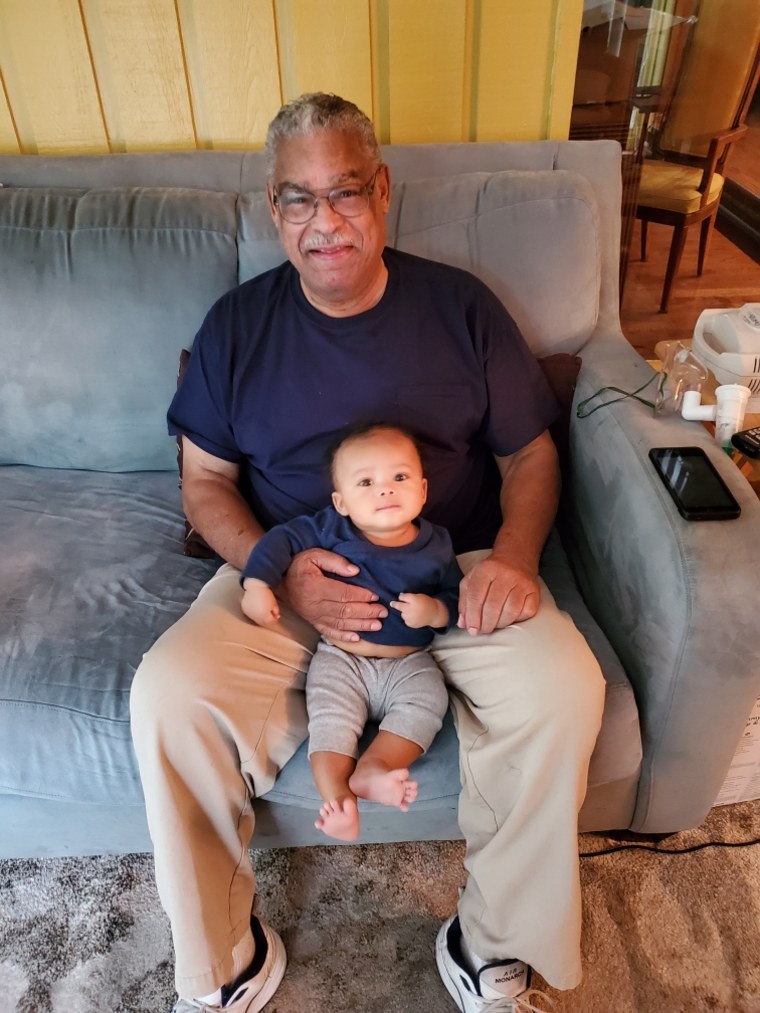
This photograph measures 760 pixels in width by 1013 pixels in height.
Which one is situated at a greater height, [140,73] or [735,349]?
[140,73]

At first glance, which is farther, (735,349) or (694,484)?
(735,349)

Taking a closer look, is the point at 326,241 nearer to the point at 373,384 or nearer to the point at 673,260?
the point at 373,384

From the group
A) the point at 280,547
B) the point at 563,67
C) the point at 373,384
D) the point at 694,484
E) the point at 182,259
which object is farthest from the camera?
the point at 563,67

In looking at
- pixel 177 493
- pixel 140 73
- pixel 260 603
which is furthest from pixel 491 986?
pixel 140 73

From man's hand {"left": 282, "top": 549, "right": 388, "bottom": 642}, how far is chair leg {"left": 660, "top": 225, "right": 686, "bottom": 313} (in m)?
2.07

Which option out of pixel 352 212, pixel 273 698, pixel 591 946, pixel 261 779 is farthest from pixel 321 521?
pixel 591 946

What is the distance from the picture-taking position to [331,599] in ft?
3.90

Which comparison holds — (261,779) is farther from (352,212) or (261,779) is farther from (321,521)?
(352,212)

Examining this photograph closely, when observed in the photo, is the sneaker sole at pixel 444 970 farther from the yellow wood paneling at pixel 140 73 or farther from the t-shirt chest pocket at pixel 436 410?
the yellow wood paneling at pixel 140 73

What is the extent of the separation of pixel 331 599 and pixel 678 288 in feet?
7.58

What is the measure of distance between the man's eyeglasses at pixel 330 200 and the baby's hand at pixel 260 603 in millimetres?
614

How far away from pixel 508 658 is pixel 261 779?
41 cm

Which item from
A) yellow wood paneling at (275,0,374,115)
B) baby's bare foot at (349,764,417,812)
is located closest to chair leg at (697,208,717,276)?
yellow wood paneling at (275,0,374,115)

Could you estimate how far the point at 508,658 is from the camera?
112 cm
